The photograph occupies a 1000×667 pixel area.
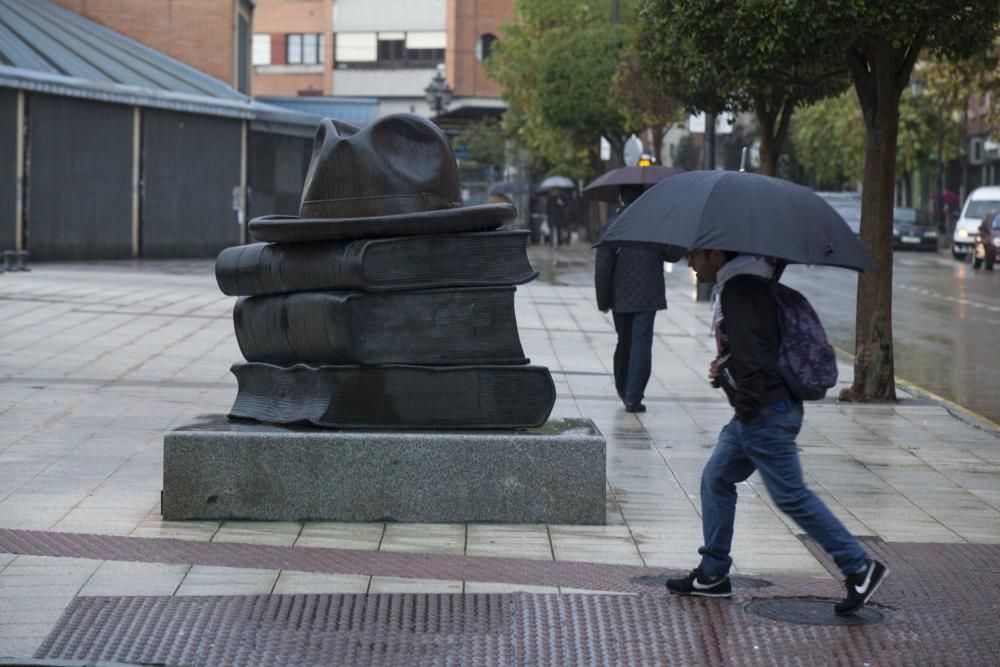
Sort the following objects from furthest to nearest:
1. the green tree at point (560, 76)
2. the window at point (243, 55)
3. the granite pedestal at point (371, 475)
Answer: the green tree at point (560, 76) < the window at point (243, 55) < the granite pedestal at point (371, 475)

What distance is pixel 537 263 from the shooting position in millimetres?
40219

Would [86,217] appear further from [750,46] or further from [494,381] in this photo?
[494,381]

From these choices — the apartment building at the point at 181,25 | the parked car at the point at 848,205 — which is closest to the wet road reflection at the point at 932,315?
the parked car at the point at 848,205

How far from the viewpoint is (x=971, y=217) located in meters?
47.3

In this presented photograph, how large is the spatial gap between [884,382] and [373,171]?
708cm

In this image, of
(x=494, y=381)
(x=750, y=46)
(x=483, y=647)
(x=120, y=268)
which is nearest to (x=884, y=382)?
(x=750, y=46)

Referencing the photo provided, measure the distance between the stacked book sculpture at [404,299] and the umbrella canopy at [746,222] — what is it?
62.5 inches

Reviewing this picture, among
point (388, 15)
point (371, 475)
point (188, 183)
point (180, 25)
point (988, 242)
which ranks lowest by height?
point (988, 242)

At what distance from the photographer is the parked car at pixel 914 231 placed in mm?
53281

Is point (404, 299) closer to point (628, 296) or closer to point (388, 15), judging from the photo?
point (628, 296)

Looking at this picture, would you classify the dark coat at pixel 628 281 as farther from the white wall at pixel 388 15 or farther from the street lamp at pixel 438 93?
the white wall at pixel 388 15

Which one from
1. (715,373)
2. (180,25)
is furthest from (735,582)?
(180,25)

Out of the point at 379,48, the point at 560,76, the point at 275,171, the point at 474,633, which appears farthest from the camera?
the point at 379,48

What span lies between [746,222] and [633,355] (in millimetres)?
6496
